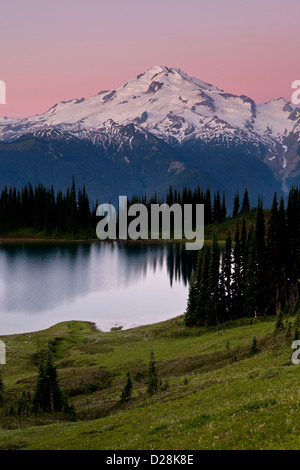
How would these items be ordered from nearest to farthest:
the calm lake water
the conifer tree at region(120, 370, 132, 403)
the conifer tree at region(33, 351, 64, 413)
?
the conifer tree at region(120, 370, 132, 403), the conifer tree at region(33, 351, 64, 413), the calm lake water

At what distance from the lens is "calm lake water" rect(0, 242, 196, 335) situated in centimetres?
8262

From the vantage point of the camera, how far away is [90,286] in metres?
111

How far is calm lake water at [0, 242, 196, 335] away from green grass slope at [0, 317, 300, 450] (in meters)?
16.0

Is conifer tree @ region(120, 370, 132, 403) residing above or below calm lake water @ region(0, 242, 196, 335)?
above

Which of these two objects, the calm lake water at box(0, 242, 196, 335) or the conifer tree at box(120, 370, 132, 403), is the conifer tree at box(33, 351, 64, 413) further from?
the calm lake water at box(0, 242, 196, 335)

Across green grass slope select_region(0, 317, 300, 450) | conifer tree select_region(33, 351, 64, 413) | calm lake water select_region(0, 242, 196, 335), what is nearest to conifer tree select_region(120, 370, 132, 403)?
green grass slope select_region(0, 317, 300, 450)

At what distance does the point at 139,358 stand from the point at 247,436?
3620cm

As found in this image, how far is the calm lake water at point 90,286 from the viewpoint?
3253 inches

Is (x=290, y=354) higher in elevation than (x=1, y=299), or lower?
higher

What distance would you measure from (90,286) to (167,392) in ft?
267

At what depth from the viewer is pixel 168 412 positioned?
975 inches

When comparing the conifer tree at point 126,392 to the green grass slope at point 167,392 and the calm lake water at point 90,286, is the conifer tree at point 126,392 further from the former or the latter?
the calm lake water at point 90,286
